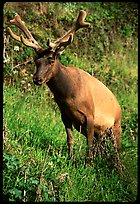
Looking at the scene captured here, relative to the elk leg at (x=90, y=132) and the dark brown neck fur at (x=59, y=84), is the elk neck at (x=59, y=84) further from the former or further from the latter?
the elk leg at (x=90, y=132)

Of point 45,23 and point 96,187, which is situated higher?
Answer: point 45,23

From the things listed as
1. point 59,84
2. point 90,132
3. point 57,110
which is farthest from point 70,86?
point 57,110

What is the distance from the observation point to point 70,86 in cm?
646

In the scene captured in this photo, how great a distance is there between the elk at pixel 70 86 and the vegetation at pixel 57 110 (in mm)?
299

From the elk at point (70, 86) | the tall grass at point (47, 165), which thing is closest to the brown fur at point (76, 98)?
the elk at point (70, 86)

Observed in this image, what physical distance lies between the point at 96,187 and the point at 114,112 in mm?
2235

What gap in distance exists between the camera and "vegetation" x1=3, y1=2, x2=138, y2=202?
4.97 m

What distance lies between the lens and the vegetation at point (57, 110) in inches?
196

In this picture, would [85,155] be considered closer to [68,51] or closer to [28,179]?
[28,179]

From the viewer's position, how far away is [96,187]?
5.43 metres

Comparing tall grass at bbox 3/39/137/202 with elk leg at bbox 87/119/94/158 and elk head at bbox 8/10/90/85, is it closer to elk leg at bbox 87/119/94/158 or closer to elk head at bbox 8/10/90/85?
elk leg at bbox 87/119/94/158

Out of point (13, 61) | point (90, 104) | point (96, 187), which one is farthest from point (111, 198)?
point (13, 61)

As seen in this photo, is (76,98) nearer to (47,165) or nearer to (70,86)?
(70,86)

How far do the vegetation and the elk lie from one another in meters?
0.30
